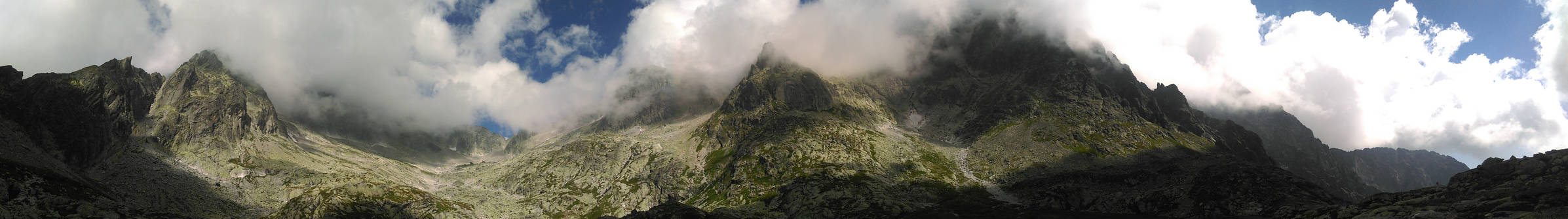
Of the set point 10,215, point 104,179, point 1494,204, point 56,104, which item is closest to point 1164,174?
point 1494,204

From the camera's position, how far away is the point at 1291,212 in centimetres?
8738

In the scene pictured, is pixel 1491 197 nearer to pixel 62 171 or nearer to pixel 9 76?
pixel 62 171

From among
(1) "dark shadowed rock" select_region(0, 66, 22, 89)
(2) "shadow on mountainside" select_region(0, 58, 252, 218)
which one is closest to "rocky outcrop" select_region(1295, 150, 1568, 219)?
(2) "shadow on mountainside" select_region(0, 58, 252, 218)

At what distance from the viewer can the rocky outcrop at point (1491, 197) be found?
49.8 m

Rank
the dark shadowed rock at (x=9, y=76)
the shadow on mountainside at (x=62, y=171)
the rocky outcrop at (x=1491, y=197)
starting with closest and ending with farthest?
1. the rocky outcrop at (x=1491, y=197)
2. the shadow on mountainside at (x=62, y=171)
3. the dark shadowed rock at (x=9, y=76)

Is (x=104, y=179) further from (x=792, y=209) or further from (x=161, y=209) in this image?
(x=792, y=209)

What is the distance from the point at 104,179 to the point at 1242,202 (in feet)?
1072

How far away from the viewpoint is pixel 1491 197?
5781 cm

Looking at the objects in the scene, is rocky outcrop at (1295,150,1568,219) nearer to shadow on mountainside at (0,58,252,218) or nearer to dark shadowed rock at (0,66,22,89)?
shadow on mountainside at (0,58,252,218)

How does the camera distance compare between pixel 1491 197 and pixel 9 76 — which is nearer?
pixel 1491 197

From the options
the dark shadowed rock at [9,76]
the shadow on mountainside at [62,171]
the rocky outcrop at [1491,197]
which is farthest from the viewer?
the dark shadowed rock at [9,76]

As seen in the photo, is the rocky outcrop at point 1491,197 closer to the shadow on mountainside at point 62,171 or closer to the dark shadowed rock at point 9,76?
the shadow on mountainside at point 62,171

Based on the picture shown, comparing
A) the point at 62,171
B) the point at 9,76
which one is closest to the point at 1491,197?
the point at 62,171

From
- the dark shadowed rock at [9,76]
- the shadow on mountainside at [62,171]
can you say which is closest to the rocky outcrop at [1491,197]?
the shadow on mountainside at [62,171]
